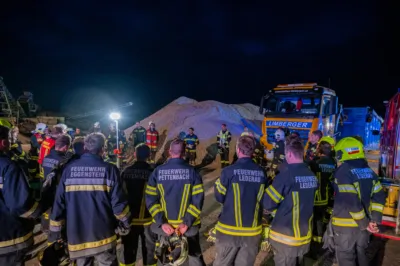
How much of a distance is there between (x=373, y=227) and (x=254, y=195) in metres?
1.61

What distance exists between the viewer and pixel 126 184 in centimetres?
370

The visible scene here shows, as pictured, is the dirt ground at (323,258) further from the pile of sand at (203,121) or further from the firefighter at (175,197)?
the pile of sand at (203,121)

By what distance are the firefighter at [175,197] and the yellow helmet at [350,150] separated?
196 cm

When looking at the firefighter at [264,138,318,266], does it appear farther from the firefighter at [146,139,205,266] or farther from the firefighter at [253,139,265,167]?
the firefighter at [253,139,265,167]

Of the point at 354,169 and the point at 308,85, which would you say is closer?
the point at 354,169

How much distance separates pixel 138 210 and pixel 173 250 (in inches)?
31.1

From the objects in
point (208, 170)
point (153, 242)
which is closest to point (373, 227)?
point (153, 242)

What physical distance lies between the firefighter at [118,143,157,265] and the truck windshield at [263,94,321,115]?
7.38 metres

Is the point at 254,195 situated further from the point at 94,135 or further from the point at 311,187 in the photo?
the point at 94,135

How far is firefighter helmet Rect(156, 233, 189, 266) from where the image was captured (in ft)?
10.3

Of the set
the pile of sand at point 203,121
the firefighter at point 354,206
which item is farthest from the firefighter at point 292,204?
the pile of sand at point 203,121

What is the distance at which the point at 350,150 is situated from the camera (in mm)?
3512

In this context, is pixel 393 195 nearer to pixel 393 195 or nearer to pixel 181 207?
pixel 393 195

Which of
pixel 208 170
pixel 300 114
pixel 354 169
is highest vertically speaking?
pixel 300 114
